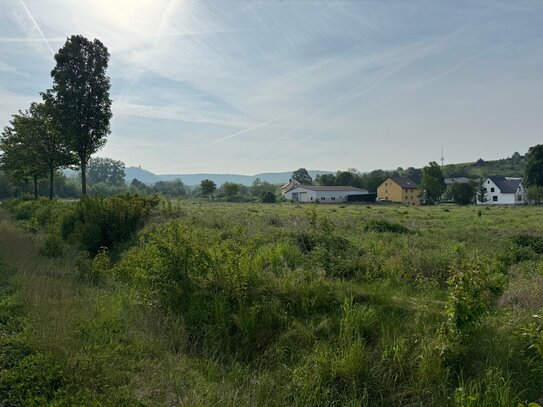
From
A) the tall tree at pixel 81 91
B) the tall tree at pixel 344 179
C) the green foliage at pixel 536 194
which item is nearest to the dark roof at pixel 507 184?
the green foliage at pixel 536 194

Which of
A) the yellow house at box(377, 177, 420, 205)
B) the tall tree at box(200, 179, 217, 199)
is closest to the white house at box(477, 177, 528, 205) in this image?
the yellow house at box(377, 177, 420, 205)

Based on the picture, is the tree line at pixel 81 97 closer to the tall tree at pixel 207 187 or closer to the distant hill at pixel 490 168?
the tall tree at pixel 207 187

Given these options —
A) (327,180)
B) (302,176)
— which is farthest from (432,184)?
(302,176)

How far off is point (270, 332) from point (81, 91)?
86.6 ft

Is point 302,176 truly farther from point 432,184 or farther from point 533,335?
point 533,335

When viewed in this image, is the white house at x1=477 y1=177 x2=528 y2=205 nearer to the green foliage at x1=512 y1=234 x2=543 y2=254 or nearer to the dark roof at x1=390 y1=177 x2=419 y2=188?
the dark roof at x1=390 y1=177 x2=419 y2=188

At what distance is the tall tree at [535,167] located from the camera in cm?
7462

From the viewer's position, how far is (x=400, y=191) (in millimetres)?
90812

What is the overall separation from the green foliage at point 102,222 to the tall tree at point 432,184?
73.0m

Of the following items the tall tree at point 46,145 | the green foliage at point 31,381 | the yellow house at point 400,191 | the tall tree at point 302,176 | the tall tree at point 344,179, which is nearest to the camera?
the green foliage at point 31,381

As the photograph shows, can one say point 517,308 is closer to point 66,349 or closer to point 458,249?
point 458,249

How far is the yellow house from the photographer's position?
9050 cm

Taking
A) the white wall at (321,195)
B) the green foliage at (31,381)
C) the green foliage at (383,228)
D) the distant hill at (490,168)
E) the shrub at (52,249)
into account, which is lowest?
the green foliage at (31,381)

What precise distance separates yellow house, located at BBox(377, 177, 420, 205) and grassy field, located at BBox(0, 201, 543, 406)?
85597 mm
